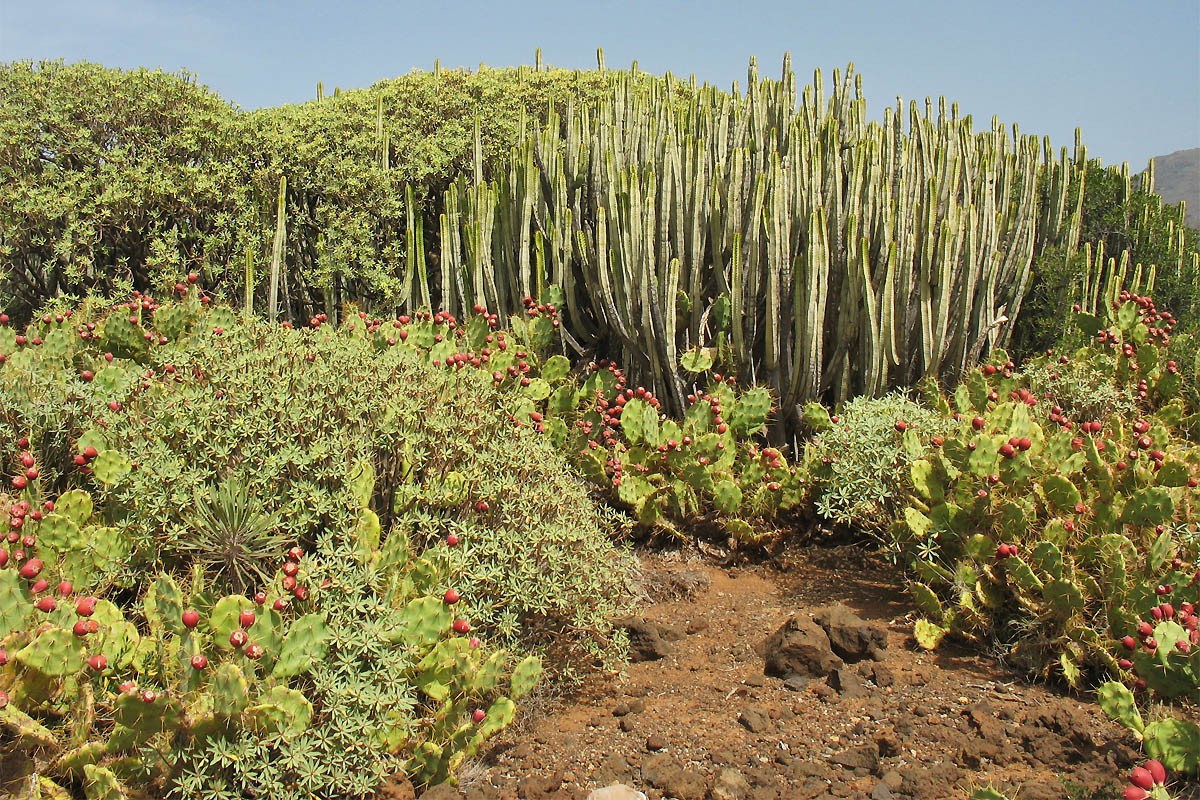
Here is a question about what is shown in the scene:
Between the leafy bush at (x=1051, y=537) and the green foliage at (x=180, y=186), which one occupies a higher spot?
the green foliage at (x=180, y=186)

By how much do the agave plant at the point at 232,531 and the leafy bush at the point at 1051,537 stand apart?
2.65 m

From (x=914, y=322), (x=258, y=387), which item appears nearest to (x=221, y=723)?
(x=258, y=387)

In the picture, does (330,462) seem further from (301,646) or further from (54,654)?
(54,654)

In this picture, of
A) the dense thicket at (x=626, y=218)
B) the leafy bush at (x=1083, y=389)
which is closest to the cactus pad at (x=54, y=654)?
the dense thicket at (x=626, y=218)

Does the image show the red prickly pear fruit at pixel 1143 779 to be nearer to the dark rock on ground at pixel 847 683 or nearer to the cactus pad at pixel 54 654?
the dark rock on ground at pixel 847 683

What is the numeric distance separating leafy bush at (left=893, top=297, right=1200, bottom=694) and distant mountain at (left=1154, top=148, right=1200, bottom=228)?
16.7m

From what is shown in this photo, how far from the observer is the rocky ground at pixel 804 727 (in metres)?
3.02

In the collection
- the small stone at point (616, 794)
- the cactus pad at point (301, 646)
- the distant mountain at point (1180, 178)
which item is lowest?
the small stone at point (616, 794)

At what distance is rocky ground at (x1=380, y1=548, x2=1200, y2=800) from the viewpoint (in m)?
3.02

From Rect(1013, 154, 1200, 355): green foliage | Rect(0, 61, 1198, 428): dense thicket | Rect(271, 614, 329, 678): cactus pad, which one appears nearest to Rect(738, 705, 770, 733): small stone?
Rect(271, 614, 329, 678): cactus pad

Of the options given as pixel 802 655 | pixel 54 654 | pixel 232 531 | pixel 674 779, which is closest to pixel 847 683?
pixel 802 655

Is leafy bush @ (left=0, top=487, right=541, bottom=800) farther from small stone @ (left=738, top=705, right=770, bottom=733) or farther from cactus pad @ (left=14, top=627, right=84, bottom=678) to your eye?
small stone @ (left=738, top=705, right=770, bottom=733)

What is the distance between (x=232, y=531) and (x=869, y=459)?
312 cm

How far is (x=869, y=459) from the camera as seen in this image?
4941mm
